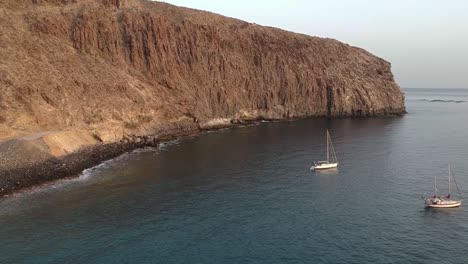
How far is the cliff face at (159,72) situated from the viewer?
89562 mm

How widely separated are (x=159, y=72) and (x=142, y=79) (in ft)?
22.3

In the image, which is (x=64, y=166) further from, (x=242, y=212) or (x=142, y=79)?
(x=142, y=79)

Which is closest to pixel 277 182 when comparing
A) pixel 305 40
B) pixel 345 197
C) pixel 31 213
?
pixel 345 197

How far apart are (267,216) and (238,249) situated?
10213 mm

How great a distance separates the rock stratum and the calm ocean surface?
31.1 feet

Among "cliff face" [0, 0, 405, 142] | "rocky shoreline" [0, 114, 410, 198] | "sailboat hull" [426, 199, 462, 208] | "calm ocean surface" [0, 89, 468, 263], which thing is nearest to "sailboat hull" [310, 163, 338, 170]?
"calm ocean surface" [0, 89, 468, 263]

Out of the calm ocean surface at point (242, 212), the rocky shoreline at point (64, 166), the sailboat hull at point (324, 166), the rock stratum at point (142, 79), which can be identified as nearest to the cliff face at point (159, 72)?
the rock stratum at point (142, 79)

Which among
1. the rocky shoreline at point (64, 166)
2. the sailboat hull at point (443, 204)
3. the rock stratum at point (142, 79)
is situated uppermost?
the rock stratum at point (142, 79)

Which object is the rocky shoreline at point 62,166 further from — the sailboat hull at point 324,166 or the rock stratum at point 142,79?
the sailboat hull at point 324,166

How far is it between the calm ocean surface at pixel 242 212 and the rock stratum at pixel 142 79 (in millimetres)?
9481

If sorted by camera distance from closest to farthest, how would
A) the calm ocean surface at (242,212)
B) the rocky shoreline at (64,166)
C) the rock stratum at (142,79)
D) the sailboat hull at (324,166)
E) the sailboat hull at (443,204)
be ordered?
the calm ocean surface at (242,212) → the sailboat hull at (443,204) → the rocky shoreline at (64,166) → the sailboat hull at (324,166) → the rock stratum at (142,79)

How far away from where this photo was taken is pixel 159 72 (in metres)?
120

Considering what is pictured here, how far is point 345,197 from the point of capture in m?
61.8

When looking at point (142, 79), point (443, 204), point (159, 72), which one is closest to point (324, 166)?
point (443, 204)
